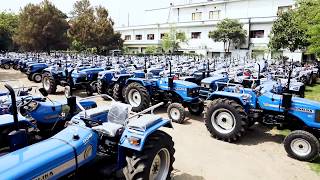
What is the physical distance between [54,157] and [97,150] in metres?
0.97

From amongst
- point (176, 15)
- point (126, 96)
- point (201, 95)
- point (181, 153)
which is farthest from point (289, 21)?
point (176, 15)

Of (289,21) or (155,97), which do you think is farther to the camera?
(289,21)

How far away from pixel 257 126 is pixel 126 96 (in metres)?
4.20

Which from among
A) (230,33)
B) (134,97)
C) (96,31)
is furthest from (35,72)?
(230,33)

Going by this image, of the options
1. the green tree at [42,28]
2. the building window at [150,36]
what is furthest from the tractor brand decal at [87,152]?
the building window at [150,36]

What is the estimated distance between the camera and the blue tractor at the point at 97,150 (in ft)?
9.87

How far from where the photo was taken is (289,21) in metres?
22.3

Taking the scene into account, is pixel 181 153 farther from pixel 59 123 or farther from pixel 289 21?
pixel 289 21

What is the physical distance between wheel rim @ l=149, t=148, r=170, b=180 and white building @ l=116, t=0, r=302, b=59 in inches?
1150

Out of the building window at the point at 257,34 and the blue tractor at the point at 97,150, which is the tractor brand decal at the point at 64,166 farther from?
the building window at the point at 257,34

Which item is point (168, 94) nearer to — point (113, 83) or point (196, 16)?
point (113, 83)

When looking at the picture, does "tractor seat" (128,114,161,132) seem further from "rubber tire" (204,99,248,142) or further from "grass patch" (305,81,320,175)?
"grass patch" (305,81,320,175)

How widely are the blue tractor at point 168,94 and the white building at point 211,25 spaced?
24.7 meters

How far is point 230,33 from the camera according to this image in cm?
3469
